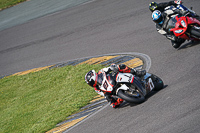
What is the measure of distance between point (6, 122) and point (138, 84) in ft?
19.1

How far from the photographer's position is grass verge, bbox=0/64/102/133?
9984 mm

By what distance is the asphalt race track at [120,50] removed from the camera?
22.4ft

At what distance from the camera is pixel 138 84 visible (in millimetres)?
7816

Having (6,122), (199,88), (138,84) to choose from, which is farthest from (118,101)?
(6,122)

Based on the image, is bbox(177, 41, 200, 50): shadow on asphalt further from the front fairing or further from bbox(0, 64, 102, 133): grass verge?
the front fairing

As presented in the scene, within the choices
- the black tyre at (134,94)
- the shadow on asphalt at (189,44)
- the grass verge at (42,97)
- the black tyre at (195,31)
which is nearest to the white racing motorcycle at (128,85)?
the black tyre at (134,94)

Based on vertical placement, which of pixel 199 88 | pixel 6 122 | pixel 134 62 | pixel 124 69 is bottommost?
pixel 6 122

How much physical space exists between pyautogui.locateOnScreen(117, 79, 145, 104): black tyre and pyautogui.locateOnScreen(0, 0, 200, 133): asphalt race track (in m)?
0.19

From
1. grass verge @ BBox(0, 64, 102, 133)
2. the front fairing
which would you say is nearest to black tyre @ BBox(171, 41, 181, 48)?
grass verge @ BBox(0, 64, 102, 133)

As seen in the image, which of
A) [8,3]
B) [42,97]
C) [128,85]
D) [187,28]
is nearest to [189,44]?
[187,28]

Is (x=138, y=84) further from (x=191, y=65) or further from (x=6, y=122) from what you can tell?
(x=6, y=122)

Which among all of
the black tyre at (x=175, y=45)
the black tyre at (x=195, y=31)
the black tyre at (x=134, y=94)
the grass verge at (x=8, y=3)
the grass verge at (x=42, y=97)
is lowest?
the grass verge at (x=42, y=97)

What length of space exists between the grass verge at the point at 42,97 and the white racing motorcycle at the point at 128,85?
2.13 m

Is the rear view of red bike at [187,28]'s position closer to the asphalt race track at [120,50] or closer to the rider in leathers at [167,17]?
the rider in leathers at [167,17]
